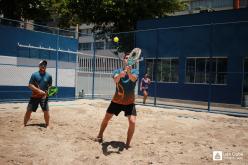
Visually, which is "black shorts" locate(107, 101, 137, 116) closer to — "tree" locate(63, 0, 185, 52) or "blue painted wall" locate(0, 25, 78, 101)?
"blue painted wall" locate(0, 25, 78, 101)

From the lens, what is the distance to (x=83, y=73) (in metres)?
20.0

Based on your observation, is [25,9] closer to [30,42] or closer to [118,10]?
[118,10]

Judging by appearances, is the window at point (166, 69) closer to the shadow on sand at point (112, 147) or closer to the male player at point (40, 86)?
the male player at point (40, 86)

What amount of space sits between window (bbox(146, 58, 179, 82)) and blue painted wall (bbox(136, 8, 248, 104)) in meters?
0.36

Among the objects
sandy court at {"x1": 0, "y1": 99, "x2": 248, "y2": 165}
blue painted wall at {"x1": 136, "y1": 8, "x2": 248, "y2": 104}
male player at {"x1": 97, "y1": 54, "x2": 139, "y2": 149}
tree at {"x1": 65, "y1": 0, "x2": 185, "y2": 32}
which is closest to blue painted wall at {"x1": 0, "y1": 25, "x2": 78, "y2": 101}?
blue painted wall at {"x1": 136, "y1": 8, "x2": 248, "y2": 104}

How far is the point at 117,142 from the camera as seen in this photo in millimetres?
7871

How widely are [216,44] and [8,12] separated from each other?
15.1 m

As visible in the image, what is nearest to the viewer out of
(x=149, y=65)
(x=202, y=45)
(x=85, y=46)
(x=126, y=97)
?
(x=126, y=97)

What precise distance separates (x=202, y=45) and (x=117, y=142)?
15.4m

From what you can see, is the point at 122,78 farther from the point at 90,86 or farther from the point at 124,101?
the point at 90,86

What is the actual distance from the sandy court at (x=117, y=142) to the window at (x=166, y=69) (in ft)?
39.6

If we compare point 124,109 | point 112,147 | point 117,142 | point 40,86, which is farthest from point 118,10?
point 112,147

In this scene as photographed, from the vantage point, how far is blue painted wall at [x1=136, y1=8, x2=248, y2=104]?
67.1ft

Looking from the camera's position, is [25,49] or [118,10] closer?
[25,49]
